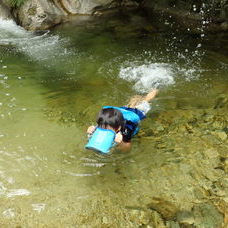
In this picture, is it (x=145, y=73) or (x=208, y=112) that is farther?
(x=145, y=73)

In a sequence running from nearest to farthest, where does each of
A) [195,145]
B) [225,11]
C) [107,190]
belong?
1. [107,190]
2. [195,145]
3. [225,11]

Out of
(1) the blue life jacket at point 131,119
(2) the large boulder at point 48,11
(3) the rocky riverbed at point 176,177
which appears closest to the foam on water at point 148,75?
(3) the rocky riverbed at point 176,177

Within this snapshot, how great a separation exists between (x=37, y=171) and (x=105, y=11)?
8395 mm

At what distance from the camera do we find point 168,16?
36.9 ft

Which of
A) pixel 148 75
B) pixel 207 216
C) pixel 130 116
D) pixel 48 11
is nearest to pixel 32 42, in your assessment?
pixel 48 11

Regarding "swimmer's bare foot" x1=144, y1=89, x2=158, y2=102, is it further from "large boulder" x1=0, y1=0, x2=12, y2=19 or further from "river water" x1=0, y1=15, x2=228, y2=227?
"large boulder" x1=0, y1=0, x2=12, y2=19

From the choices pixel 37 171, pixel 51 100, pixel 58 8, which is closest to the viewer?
pixel 37 171

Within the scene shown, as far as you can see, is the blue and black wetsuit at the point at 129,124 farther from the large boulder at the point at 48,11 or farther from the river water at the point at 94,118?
the large boulder at the point at 48,11

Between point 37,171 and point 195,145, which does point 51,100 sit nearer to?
point 37,171

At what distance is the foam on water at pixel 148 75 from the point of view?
22.8ft

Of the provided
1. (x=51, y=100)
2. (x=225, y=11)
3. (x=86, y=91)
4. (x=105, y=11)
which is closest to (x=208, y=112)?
(x=86, y=91)

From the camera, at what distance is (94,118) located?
5844 millimetres

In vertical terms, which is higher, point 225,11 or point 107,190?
point 225,11

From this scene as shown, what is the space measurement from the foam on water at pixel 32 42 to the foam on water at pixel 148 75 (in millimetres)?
2109
